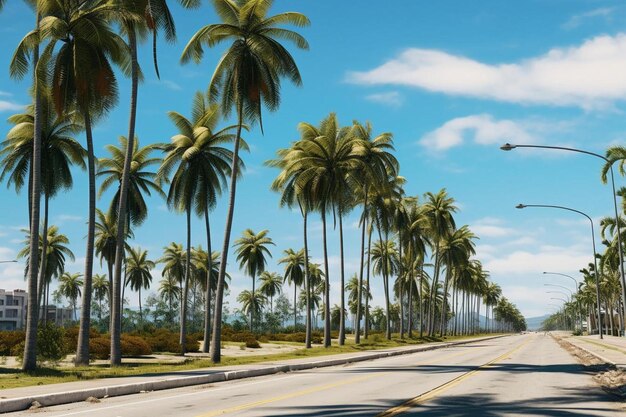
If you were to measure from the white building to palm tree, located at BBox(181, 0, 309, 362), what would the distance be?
452ft

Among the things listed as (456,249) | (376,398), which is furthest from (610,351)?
(456,249)

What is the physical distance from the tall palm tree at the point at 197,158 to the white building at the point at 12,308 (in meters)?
125

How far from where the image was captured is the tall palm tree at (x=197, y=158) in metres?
43.5

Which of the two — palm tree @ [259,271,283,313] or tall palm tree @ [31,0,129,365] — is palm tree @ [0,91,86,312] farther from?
palm tree @ [259,271,283,313]

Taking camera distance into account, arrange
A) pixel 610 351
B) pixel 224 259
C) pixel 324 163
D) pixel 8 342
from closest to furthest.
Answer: pixel 224 259, pixel 610 351, pixel 8 342, pixel 324 163

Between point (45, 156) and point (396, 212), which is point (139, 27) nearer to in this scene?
point (45, 156)

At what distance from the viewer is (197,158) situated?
4397 cm

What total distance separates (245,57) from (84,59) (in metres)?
9.41

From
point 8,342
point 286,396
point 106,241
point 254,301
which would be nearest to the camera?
point 286,396

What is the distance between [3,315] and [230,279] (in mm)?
80940

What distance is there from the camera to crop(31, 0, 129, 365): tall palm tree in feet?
81.9

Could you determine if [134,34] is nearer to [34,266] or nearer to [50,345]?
[34,266]

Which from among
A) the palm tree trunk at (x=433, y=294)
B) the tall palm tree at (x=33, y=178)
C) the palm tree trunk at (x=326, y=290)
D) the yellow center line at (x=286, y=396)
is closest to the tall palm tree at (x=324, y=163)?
the palm tree trunk at (x=326, y=290)

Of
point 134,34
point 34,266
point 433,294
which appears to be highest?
point 134,34
